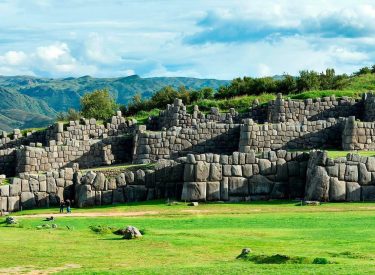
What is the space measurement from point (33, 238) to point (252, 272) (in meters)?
8.66

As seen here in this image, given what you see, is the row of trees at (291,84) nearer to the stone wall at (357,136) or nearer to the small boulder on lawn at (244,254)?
the stone wall at (357,136)

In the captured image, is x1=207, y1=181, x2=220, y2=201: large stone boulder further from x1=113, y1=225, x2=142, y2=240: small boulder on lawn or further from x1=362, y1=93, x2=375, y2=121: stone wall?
x1=362, y1=93, x2=375, y2=121: stone wall

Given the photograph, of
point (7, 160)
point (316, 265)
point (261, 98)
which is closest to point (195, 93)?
point (261, 98)

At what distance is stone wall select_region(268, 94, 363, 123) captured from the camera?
45906 mm

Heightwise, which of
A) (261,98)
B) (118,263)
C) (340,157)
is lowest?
(118,263)

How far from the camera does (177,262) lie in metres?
17.2

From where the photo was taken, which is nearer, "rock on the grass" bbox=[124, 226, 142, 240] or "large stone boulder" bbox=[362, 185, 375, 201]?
"rock on the grass" bbox=[124, 226, 142, 240]

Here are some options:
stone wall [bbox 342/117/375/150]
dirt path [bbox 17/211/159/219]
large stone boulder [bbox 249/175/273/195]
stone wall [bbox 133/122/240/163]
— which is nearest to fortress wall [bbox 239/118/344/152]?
stone wall [bbox 342/117/375/150]

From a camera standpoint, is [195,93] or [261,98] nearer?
[261,98]

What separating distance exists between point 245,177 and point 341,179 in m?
4.14

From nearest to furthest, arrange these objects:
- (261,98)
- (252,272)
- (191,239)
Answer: (252,272) < (191,239) < (261,98)

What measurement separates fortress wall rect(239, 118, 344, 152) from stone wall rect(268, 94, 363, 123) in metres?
5.14

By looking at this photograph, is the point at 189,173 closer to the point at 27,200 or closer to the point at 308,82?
the point at 27,200

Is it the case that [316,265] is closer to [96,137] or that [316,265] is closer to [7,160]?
[7,160]
